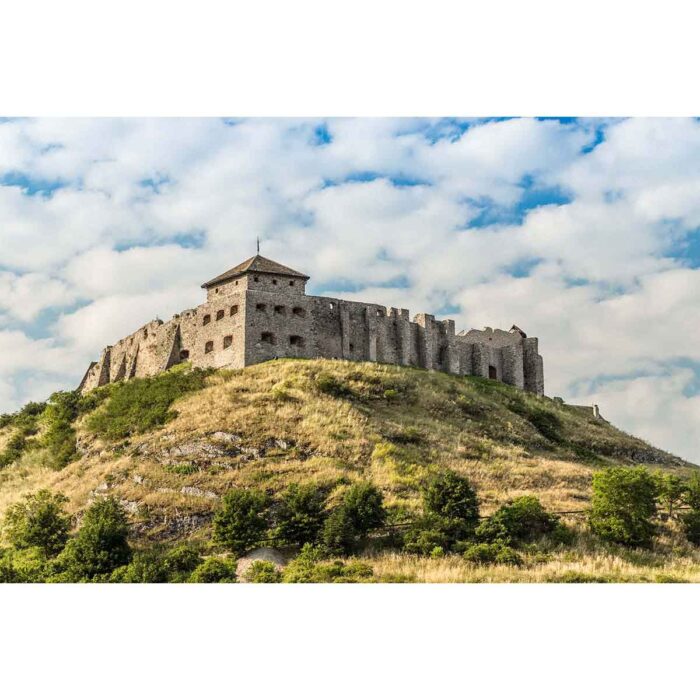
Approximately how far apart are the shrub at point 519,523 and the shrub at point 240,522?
603cm

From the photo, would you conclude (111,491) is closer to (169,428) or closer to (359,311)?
(169,428)

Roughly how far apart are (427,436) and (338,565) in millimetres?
14273

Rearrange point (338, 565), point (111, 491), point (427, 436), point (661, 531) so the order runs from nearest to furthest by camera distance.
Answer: point (338, 565) → point (661, 531) → point (111, 491) → point (427, 436)

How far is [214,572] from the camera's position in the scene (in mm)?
22422

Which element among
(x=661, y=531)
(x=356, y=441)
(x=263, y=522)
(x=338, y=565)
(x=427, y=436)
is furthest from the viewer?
(x=427, y=436)

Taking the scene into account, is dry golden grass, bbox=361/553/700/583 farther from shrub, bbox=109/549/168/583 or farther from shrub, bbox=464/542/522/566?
shrub, bbox=109/549/168/583

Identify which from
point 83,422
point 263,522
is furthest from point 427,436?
point 83,422

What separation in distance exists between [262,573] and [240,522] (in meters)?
3.06

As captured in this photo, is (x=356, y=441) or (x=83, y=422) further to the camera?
(x=83, y=422)

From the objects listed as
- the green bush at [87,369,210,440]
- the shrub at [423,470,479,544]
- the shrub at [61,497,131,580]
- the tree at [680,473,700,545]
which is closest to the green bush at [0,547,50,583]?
the shrub at [61,497,131,580]

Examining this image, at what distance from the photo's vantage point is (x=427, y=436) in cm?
3662

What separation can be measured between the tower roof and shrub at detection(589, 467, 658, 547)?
72.6 ft

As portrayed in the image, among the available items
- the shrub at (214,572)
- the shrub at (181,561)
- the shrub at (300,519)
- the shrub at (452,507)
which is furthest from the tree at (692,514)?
the shrub at (181,561)

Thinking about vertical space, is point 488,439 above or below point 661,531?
above
